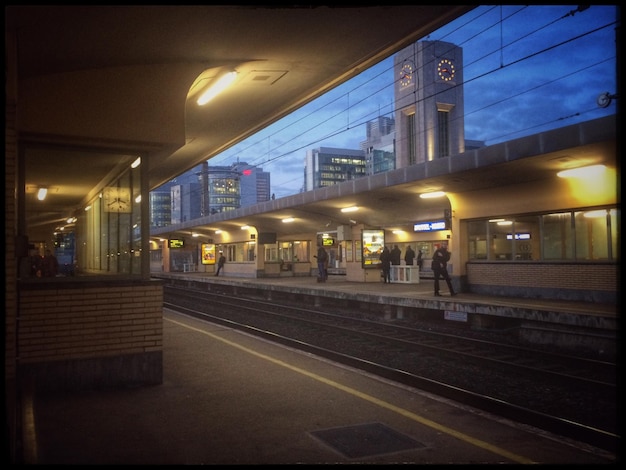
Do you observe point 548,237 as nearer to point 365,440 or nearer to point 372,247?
point 372,247

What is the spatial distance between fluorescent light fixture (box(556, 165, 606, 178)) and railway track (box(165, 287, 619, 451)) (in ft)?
16.8

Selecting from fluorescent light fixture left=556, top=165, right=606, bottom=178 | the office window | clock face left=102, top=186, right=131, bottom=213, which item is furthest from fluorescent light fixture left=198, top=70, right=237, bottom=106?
the office window

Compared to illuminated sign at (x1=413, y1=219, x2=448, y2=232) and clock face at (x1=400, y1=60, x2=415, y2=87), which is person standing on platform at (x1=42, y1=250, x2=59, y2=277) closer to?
illuminated sign at (x1=413, y1=219, x2=448, y2=232)

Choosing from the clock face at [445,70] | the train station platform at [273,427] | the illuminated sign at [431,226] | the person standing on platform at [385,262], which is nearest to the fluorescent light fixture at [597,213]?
the train station platform at [273,427]

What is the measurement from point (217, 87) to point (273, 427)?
4.74 metres

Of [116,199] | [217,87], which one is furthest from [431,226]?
[217,87]

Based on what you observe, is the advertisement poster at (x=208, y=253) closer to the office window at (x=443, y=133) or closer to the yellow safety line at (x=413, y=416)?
the yellow safety line at (x=413, y=416)

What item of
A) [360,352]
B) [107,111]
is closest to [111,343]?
[107,111]

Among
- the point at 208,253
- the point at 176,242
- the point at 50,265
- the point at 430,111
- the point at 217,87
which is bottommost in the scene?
the point at 50,265

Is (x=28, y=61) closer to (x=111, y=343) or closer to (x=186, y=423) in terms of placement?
(x=111, y=343)

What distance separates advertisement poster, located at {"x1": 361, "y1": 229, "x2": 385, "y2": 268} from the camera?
79.6 feet

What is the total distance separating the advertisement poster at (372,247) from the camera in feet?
79.6

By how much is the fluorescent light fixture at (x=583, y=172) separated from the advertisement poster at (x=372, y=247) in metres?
11.0

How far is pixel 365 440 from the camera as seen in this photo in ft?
15.9
